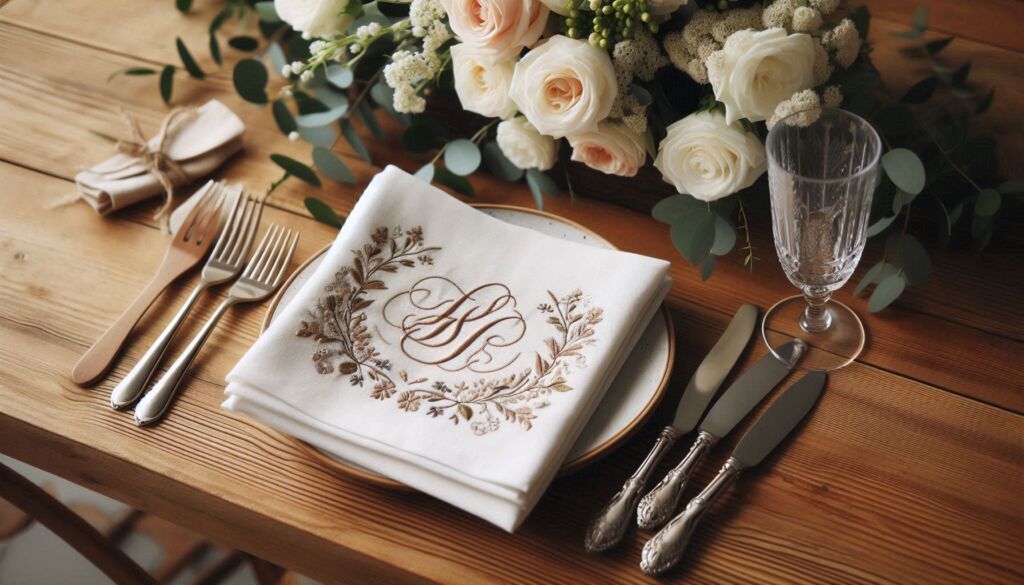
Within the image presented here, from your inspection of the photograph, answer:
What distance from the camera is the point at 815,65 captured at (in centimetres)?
92

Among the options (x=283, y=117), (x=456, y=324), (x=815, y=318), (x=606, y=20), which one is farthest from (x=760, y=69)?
(x=283, y=117)

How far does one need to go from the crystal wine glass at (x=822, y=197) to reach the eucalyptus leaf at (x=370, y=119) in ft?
1.84

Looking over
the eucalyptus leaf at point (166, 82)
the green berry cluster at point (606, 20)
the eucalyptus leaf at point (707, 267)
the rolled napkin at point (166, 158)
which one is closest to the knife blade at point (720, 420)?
the eucalyptus leaf at point (707, 267)

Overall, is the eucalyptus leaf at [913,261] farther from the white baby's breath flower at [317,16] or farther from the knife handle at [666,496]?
the white baby's breath flower at [317,16]

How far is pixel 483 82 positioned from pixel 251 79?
374 mm

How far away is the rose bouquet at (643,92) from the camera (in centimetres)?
91

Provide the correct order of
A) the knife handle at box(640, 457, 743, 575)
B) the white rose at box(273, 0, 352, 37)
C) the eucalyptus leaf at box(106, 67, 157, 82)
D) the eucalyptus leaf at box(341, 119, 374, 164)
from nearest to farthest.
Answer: the knife handle at box(640, 457, 743, 575) → the white rose at box(273, 0, 352, 37) → the eucalyptus leaf at box(341, 119, 374, 164) → the eucalyptus leaf at box(106, 67, 157, 82)

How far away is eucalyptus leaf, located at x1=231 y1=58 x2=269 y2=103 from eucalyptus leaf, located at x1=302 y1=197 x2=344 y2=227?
0.23 meters

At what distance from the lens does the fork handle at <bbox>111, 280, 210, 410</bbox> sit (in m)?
0.94

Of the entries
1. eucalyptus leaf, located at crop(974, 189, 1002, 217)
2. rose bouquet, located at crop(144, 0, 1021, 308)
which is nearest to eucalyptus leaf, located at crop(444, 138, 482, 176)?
rose bouquet, located at crop(144, 0, 1021, 308)

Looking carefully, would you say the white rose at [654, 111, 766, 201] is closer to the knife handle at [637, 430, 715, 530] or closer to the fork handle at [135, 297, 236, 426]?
the knife handle at [637, 430, 715, 530]

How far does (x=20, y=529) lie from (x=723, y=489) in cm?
130

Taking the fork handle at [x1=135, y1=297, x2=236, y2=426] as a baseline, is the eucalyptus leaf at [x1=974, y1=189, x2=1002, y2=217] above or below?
below

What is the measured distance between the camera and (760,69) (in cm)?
89
